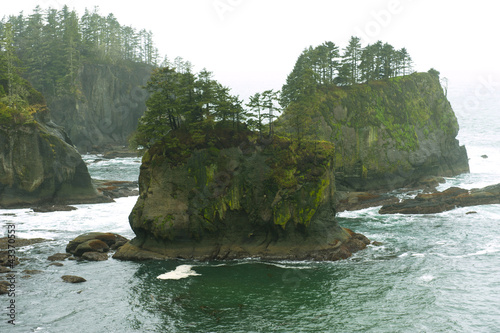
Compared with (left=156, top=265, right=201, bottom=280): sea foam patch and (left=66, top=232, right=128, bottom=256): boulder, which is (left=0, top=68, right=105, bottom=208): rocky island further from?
(left=156, top=265, right=201, bottom=280): sea foam patch

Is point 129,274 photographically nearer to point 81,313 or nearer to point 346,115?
point 81,313

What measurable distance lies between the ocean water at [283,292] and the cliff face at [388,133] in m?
28.7

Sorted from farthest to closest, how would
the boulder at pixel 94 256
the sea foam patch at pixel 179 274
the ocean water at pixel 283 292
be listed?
the boulder at pixel 94 256, the sea foam patch at pixel 179 274, the ocean water at pixel 283 292

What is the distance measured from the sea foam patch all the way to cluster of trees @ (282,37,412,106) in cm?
4582

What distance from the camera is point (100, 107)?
125500 mm

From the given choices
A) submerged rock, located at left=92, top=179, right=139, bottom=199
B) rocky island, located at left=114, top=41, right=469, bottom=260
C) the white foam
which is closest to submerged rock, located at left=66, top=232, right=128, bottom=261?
rocky island, located at left=114, top=41, right=469, bottom=260

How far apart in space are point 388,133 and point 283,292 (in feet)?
188

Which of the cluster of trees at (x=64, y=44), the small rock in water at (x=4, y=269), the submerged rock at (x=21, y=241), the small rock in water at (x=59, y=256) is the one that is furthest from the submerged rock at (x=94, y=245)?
the cluster of trees at (x=64, y=44)

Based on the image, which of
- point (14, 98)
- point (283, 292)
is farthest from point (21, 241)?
point (283, 292)

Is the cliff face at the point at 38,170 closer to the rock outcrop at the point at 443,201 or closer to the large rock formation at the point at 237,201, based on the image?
the large rock formation at the point at 237,201

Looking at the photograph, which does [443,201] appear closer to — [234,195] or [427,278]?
[427,278]

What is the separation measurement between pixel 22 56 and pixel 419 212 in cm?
11341

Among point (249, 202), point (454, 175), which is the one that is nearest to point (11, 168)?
point (249, 202)

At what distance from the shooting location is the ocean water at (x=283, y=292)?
27.6m
